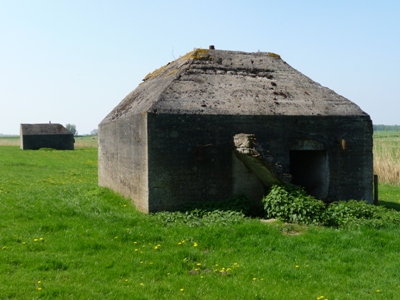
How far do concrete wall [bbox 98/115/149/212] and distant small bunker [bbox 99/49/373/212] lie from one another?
0.03 metres

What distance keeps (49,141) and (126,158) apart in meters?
49.0

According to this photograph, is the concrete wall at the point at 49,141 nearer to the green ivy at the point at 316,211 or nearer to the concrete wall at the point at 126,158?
the concrete wall at the point at 126,158

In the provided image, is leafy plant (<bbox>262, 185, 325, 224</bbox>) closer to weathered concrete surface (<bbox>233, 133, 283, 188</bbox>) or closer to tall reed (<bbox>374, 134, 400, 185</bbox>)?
weathered concrete surface (<bbox>233, 133, 283, 188</bbox>)

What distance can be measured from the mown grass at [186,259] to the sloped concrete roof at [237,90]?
102 inches

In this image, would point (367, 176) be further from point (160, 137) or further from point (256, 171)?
point (160, 137)

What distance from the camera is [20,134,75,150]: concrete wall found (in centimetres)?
5788

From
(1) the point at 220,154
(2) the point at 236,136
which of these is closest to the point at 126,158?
(1) the point at 220,154

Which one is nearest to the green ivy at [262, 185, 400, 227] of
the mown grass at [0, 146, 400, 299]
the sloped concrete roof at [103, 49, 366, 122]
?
the mown grass at [0, 146, 400, 299]

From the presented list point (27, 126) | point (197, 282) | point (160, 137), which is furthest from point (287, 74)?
point (27, 126)

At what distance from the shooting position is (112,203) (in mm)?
12047

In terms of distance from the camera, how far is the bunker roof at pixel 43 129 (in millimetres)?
58781

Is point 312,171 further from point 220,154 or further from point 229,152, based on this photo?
point 220,154

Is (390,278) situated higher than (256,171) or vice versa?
(256,171)

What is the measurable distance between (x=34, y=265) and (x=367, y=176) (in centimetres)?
800
